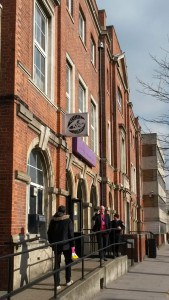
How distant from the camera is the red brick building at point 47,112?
31.4 ft

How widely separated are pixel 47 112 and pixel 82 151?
4.03 m

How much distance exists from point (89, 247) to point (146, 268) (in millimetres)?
2171

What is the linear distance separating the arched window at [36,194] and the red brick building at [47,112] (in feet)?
0.08

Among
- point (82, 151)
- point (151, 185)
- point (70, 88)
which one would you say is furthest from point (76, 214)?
point (151, 185)

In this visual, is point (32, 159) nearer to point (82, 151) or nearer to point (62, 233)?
point (62, 233)

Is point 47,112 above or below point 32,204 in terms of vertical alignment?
above

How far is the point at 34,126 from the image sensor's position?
430 inches

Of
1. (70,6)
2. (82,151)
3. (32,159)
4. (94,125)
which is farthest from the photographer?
(94,125)

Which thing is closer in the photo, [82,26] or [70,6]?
[70,6]

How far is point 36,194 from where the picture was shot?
11.7 meters

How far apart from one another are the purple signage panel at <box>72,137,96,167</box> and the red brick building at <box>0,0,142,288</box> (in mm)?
34

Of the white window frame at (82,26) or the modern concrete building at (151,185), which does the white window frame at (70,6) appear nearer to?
the white window frame at (82,26)

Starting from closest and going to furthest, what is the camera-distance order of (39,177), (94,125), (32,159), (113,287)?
(113,287) → (32,159) → (39,177) → (94,125)

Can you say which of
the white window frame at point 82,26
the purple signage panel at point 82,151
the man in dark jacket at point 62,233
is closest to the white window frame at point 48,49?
the purple signage panel at point 82,151
